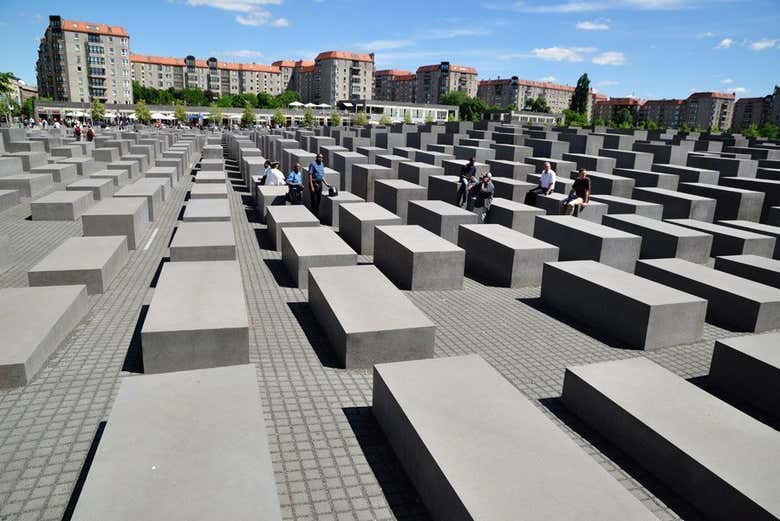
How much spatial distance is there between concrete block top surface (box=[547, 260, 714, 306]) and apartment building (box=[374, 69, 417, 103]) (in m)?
154

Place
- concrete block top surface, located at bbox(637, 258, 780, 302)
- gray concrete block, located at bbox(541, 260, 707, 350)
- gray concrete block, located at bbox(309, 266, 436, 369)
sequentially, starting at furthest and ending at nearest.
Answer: concrete block top surface, located at bbox(637, 258, 780, 302)
gray concrete block, located at bbox(541, 260, 707, 350)
gray concrete block, located at bbox(309, 266, 436, 369)

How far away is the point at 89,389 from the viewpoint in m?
5.70

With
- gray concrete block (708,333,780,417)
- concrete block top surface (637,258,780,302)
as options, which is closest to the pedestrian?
concrete block top surface (637,258,780,302)

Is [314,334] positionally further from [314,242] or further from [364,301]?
[314,242]

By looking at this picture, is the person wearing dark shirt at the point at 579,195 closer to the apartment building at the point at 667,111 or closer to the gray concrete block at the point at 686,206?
the gray concrete block at the point at 686,206

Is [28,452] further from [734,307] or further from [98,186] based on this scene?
[98,186]

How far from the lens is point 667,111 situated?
Result: 168 metres

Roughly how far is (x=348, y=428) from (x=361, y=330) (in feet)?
4.38

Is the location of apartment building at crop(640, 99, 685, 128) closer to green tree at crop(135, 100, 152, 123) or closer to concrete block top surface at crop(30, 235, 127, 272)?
green tree at crop(135, 100, 152, 123)

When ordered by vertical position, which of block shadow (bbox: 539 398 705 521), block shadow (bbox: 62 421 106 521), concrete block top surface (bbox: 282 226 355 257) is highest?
concrete block top surface (bbox: 282 226 355 257)

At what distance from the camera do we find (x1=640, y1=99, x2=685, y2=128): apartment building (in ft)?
541

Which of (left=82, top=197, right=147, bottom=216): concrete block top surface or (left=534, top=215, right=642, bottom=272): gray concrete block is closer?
(left=534, top=215, right=642, bottom=272): gray concrete block

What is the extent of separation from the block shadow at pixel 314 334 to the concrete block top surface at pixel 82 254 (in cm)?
315

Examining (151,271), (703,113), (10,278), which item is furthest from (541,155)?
(703,113)
